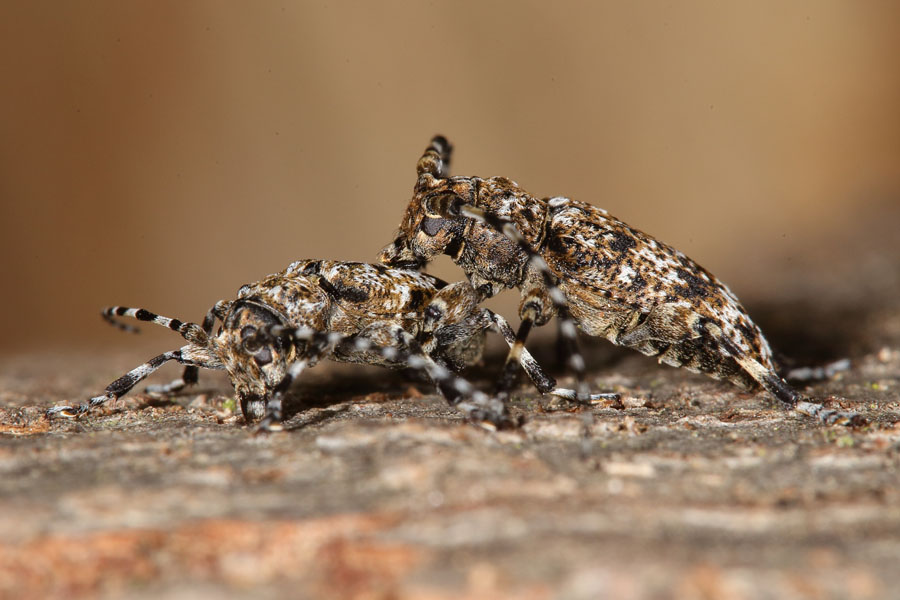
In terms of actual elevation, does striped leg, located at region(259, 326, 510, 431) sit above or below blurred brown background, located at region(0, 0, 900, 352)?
below

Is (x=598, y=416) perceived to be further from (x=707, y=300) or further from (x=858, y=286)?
(x=858, y=286)

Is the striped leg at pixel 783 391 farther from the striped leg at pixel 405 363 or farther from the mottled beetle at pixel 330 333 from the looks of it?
the striped leg at pixel 405 363

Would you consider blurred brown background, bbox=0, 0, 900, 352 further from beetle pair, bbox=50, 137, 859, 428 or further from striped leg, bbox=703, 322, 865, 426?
striped leg, bbox=703, 322, 865, 426

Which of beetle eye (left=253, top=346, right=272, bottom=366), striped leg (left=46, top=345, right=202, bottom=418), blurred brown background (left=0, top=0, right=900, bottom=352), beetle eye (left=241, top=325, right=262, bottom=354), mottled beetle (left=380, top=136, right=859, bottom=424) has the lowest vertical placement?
striped leg (left=46, top=345, right=202, bottom=418)

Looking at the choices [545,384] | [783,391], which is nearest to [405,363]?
[545,384]

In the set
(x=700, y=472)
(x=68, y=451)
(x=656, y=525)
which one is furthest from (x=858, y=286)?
(x=68, y=451)

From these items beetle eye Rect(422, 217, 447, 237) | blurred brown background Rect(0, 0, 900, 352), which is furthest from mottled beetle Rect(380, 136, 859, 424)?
blurred brown background Rect(0, 0, 900, 352)
